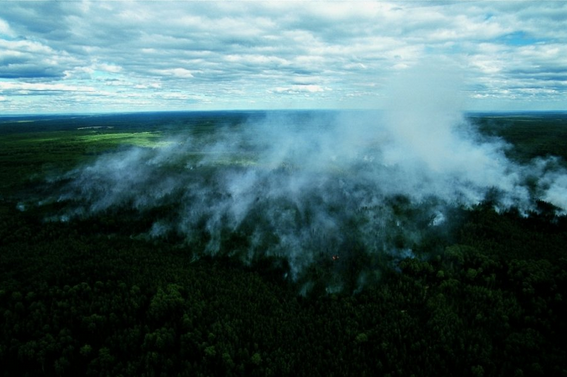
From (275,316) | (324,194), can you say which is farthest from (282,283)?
(324,194)

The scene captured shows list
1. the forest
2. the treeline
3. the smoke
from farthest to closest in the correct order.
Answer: the smoke, the forest, the treeline

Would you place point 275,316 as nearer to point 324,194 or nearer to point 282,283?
point 282,283

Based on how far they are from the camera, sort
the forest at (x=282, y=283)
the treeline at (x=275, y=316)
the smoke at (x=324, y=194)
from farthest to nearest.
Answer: the smoke at (x=324, y=194), the forest at (x=282, y=283), the treeline at (x=275, y=316)

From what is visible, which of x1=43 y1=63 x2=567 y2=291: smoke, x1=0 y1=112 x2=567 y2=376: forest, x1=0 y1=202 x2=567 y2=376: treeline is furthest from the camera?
x1=43 y1=63 x2=567 y2=291: smoke

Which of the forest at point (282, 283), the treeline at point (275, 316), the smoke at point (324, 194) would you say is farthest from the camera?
the smoke at point (324, 194)

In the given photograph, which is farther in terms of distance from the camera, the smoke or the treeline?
the smoke

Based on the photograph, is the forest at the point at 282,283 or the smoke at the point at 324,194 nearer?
the forest at the point at 282,283

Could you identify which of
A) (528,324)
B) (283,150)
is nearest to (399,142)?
(283,150)

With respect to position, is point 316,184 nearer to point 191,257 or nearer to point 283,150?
point 191,257
